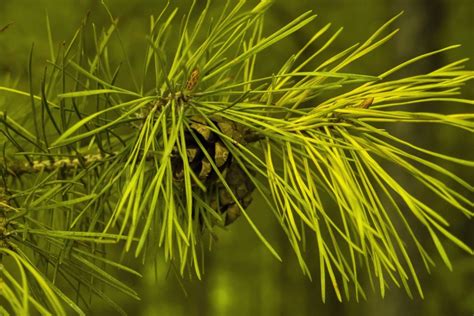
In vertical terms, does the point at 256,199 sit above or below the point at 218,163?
above

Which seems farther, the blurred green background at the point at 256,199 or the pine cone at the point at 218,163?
the blurred green background at the point at 256,199

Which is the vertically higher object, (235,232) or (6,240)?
(235,232)

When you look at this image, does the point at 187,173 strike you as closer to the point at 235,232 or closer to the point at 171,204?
the point at 171,204

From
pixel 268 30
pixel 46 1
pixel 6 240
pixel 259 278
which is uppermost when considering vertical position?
pixel 46 1

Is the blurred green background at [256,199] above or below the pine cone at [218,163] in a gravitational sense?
above

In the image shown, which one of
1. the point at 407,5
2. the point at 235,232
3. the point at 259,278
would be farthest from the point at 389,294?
the point at 259,278

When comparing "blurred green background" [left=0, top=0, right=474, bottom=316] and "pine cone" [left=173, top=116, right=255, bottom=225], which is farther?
"blurred green background" [left=0, top=0, right=474, bottom=316]

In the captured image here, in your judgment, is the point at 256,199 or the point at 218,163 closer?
the point at 218,163

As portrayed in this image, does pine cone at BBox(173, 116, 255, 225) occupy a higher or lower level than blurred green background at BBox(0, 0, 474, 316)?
lower
